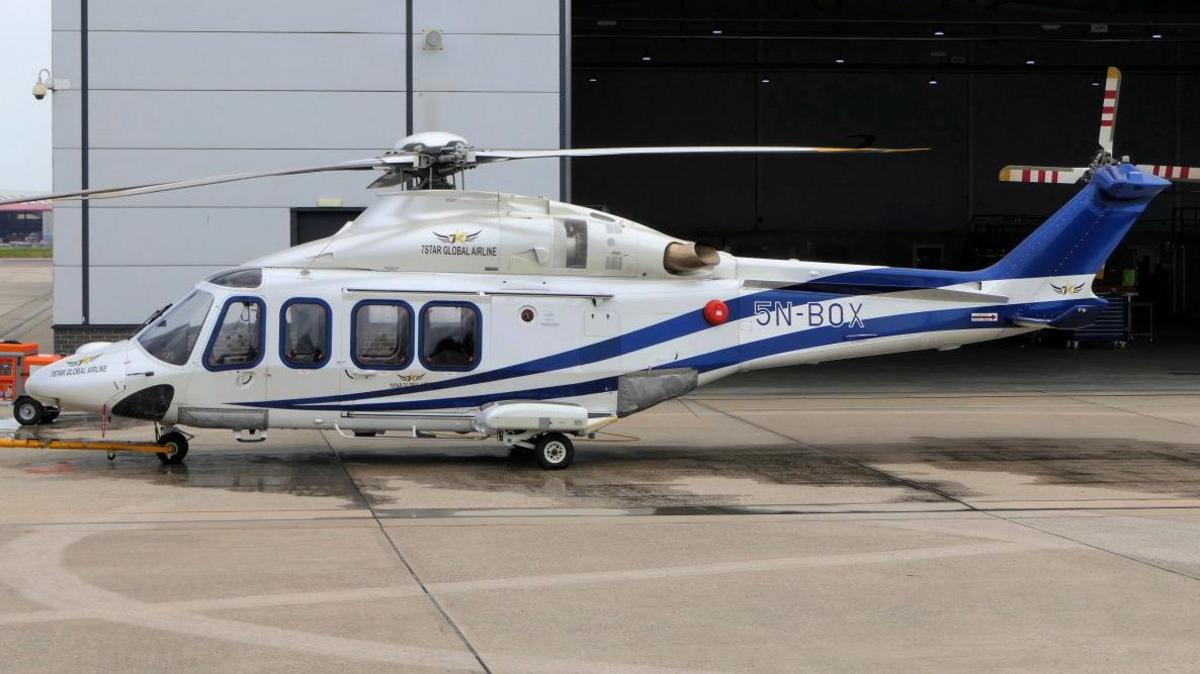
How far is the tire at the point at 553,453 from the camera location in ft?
46.7

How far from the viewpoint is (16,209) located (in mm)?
136750

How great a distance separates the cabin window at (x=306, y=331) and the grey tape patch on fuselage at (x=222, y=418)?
0.69m

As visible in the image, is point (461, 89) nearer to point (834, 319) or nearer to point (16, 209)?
point (834, 319)

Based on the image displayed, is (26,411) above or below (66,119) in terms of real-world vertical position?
below

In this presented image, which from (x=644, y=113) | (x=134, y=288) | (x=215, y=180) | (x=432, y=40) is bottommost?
(x=134, y=288)

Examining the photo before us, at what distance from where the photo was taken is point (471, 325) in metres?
14.1

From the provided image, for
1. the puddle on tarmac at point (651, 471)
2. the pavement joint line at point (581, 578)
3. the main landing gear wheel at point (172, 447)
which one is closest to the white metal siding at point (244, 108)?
the puddle on tarmac at point (651, 471)

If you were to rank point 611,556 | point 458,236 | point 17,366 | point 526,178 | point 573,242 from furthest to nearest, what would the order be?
point 526,178 < point 17,366 < point 573,242 < point 458,236 < point 611,556

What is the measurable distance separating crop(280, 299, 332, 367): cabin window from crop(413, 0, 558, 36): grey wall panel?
10035 millimetres

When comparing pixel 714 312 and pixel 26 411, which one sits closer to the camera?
pixel 714 312

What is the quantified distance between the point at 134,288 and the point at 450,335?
34.6ft

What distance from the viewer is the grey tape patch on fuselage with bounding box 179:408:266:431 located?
13.8 meters

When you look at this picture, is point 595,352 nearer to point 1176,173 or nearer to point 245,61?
point 1176,173

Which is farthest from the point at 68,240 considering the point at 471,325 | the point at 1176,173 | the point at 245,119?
the point at 1176,173
